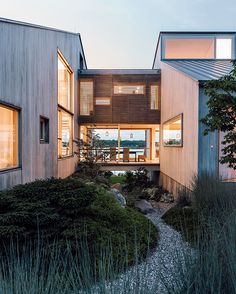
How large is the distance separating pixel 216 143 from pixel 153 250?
4255mm

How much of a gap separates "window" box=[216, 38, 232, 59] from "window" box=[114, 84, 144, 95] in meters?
4.47

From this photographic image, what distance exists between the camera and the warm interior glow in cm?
1471

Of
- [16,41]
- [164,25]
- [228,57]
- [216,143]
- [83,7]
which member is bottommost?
[216,143]

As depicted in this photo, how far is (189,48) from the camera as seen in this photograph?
14.9m

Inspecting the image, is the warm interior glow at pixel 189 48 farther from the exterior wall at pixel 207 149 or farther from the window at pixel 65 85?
the exterior wall at pixel 207 149

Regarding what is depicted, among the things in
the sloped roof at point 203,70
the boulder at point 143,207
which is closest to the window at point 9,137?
the boulder at point 143,207

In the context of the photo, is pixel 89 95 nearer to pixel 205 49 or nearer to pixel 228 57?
pixel 205 49

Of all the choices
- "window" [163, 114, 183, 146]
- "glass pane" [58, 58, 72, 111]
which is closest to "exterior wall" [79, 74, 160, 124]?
"window" [163, 114, 183, 146]

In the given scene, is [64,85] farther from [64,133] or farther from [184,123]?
[184,123]

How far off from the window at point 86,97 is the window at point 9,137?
8.54 metres

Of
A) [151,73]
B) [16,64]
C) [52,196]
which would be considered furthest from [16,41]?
[151,73]

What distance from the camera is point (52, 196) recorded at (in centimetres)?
427

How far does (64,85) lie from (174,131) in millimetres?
4978

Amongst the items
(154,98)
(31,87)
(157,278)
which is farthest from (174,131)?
(157,278)
